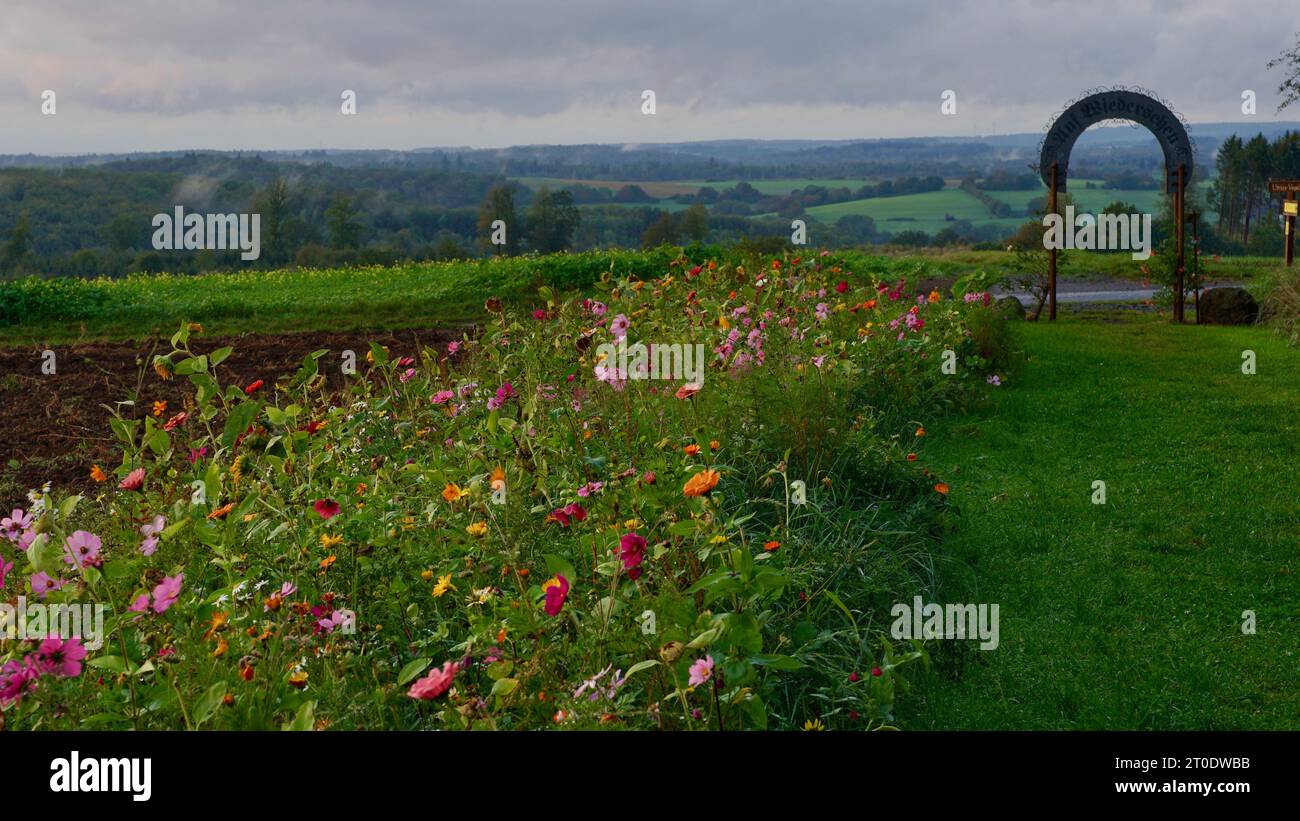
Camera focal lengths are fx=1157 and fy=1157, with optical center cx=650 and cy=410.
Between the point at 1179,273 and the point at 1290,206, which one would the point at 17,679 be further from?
the point at 1290,206

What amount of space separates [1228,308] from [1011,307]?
344 cm

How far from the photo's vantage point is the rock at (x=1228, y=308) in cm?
1182

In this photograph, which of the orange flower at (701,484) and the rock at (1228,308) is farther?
the rock at (1228,308)

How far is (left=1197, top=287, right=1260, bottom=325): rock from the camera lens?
11.8 metres

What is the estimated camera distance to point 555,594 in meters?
2.49

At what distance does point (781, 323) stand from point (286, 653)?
414cm

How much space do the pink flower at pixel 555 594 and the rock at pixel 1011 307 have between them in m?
6.91

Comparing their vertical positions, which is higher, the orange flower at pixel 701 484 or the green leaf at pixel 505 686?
the orange flower at pixel 701 484

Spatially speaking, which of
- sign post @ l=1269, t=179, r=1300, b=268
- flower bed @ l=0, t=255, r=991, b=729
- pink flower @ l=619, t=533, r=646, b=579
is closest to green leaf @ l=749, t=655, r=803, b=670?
flower bed @ l=0, t=255, r=991, b=729

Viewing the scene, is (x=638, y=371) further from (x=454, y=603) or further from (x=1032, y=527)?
(x=1032, y=527)

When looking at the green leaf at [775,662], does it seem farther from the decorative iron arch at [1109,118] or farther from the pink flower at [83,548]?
the decorative iron arch at [1109,118]

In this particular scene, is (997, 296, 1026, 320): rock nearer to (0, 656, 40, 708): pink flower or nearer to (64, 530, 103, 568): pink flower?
(64, 530, 103, 568): pink flower

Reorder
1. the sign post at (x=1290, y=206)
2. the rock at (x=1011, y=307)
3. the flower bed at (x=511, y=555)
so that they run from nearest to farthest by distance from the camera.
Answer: the flower bed at (x=511, y=555), the rock at (x=1011, y=307), the sign post at (x=1290, y=206)

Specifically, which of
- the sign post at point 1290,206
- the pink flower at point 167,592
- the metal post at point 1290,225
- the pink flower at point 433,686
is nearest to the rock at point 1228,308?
the sign post at point 1290,206
